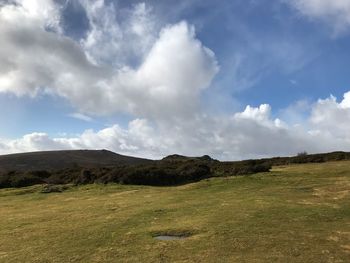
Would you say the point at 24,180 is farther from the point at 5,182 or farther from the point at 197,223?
the point at 197,223

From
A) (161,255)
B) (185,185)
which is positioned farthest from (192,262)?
(185,185)

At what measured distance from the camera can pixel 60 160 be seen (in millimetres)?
129625

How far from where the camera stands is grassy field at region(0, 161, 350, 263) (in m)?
21.1

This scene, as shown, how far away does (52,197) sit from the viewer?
147 feet

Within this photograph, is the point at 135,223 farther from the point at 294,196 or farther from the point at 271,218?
the point at 294,196

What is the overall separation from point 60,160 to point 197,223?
108187 mm

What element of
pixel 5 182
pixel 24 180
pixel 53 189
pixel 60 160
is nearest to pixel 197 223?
pixel 53 189

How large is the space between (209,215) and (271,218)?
3906mm

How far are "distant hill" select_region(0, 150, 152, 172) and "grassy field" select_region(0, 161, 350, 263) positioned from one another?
240 feet

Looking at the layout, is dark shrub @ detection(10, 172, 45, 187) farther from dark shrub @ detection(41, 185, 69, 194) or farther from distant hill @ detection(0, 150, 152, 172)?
distant hill @ detection(0, 150, 152, 172)

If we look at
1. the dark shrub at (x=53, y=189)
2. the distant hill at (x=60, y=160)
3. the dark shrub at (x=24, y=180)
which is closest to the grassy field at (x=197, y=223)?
the dark shrub at (x=53, y=189)

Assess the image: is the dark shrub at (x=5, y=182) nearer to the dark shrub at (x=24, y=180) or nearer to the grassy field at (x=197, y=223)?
the dark shrub at (x=24, y=180)

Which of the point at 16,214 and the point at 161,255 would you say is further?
the point at 16,214

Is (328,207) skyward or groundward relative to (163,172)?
groundward
